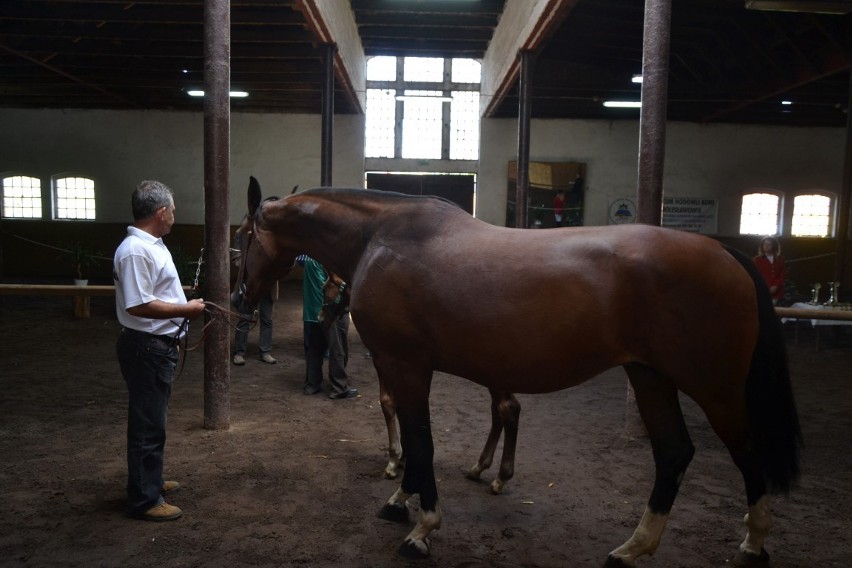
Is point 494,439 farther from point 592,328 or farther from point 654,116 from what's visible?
point 654,116

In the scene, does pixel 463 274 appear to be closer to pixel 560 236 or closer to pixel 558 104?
pixel 560 236

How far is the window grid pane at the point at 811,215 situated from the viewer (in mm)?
17391

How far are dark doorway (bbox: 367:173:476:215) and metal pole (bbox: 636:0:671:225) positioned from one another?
13.0 metres

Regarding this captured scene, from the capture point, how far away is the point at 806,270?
16.9 m

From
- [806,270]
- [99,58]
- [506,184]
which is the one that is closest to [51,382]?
[99,58]

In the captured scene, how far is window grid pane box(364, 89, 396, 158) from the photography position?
1816 centimetres

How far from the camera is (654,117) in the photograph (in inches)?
190

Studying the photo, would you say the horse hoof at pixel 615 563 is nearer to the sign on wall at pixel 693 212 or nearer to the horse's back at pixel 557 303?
the horse's back at pixel 557 303

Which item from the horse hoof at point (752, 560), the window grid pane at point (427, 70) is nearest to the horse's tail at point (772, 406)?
the horse hoof at point (752, 560)

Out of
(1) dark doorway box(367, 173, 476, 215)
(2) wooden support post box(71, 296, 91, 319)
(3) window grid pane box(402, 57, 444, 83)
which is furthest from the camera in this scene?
(3) window grid pane box(402, 57, 444, 83)

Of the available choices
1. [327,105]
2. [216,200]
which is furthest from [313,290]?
[327,105]

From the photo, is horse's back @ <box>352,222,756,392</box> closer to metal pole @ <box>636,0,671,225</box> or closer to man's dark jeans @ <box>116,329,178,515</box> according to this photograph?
man's dark jeans @ <box>116,329,178,515</box>

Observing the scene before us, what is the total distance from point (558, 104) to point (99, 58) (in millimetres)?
10557

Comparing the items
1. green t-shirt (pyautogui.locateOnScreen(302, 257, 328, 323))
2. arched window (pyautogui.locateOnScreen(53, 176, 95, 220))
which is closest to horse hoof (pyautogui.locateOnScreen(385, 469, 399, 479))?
green t-shirt (pyautogui.locateOnScreen(302, 257, 328, 323))
